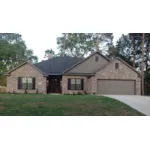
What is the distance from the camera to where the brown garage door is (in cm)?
2086

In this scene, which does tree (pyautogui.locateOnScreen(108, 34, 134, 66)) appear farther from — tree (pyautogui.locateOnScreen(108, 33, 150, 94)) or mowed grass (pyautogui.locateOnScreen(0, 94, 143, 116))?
mowed grass (pyautogui.locateOnScreen(0, 94, 143, 116))

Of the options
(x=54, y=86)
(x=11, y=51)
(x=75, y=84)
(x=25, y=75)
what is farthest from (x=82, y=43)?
(x=11, y=51)

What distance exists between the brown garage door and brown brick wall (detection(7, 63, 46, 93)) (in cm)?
432

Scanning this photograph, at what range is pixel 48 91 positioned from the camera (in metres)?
21.3

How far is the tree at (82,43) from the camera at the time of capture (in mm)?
26078

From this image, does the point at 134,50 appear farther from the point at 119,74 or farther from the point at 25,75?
the point at 25,75

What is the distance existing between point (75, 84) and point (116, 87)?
334 centimetres

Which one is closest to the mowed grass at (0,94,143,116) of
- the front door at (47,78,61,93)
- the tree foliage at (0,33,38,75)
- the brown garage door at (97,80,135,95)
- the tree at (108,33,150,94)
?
the brown garage door at (97,80,135,95)

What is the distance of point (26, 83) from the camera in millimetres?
21031

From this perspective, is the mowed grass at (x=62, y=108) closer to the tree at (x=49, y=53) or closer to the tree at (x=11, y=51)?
the tree at (x=11, y=51)

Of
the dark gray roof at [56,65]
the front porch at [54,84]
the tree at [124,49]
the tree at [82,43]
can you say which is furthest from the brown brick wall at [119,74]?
the tree at [82,43]

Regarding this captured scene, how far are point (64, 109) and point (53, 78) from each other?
413 inches
